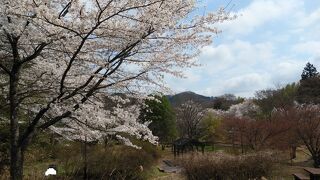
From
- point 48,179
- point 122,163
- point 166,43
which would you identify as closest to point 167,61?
point 166,43

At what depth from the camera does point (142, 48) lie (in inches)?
259

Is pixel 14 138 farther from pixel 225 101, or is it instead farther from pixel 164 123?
pixel 225 101

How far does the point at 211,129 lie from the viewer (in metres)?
51.7

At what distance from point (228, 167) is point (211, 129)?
3692 centimetres

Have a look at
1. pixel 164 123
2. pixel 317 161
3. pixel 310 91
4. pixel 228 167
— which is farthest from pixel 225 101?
pixel 228 167

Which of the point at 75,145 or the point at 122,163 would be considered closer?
the point at 122,163

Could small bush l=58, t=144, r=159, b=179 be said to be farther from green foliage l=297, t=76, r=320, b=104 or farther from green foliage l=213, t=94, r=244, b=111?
green foliage l=213, t=94, r=244, b=111

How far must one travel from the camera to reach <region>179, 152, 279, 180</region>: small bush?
593 inches

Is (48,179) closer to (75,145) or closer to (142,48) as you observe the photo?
(142,48)

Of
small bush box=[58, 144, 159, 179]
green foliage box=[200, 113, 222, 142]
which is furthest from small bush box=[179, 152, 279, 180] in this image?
green foliage box=[200, 113, 222, 142]

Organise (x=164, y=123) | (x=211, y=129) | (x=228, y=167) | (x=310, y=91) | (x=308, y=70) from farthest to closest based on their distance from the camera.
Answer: (x=308, y=70) < (x=310, y=91) < (x=211, y=129) < (x=164, y=123) < (x=228, y=167)

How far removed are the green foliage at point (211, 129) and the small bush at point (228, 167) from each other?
3412 cm

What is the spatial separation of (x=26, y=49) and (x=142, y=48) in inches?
78.8

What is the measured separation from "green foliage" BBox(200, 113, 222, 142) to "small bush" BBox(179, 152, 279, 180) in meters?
34.1
